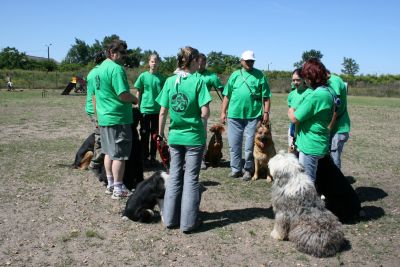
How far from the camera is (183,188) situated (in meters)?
4.92

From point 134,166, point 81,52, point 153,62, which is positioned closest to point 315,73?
point 134,166

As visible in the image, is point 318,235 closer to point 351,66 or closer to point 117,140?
point 117,140

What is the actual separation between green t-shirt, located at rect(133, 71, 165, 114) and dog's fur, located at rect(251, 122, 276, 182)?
1959mm

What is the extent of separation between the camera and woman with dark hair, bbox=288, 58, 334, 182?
4672 mm

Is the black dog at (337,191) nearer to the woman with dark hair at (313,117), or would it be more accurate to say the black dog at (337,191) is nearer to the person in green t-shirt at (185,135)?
the woman with dark hair at (313,117)

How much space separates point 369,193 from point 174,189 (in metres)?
3.55

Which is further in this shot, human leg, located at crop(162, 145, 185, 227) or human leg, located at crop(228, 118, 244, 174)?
human leg, located at crop(228, 118, 244, 174)

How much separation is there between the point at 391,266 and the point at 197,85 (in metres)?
2.84

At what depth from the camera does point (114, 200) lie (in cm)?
609

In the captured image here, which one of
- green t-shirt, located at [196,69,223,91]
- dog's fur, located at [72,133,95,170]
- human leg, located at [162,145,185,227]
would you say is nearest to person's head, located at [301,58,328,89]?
human leg, located at [162,145,185,227]

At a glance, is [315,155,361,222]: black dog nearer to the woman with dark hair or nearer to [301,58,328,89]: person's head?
the woman with dark hair

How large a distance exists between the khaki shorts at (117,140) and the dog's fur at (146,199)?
75 centimetres

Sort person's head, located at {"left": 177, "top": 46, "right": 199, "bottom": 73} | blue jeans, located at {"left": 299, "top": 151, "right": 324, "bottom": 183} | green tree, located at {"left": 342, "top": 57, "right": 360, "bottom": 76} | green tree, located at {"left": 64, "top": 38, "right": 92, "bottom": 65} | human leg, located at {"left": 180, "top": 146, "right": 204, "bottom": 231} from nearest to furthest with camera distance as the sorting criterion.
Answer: person's head, located at {"left": 177, "top": 46, "right": 199, "bottom": 73}, human leg, located at {"left": 180, "top": 146, "right": 204, "bottom": 231}, blue jeans, located at {"left": 299, "top": 151, "right": 324, "bottom": 183}, green tree, located at {"left": 64, "top": 38, "right": 92, "bottom": 65}, green tree, located at {"left": 342, "top": 57, "right": 360, "bottom": 76}

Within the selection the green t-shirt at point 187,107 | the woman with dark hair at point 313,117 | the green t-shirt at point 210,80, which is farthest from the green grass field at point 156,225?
the green t-shirt at point 210,80
